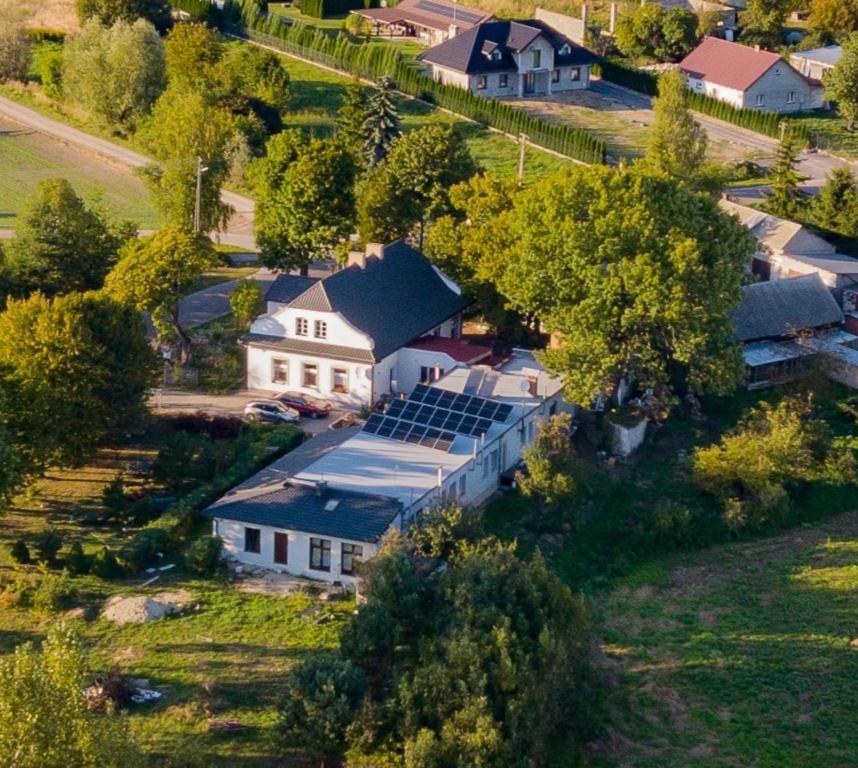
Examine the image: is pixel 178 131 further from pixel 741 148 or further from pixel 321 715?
pixel 321 715

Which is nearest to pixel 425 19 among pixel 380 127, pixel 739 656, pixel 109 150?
pixel 109 150

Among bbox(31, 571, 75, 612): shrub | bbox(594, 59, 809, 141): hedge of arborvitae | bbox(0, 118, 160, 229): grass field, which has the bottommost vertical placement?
bbox(31, 571, 75, 612): shrub

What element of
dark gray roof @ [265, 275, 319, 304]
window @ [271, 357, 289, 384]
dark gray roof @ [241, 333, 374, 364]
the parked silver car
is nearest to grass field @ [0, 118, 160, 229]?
dark gray roof @ [265, 275, 319, 304]

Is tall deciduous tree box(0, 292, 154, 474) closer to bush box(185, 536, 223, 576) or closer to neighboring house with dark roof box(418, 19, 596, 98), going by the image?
bush box(185, 536, 223, 576)

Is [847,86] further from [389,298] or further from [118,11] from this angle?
[118,11]

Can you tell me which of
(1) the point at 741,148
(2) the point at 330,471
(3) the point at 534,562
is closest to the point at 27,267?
(2) the point at 330,471

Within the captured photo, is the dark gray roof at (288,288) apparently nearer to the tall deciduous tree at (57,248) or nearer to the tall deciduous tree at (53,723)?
the tall deciduous tree at (57,248)
